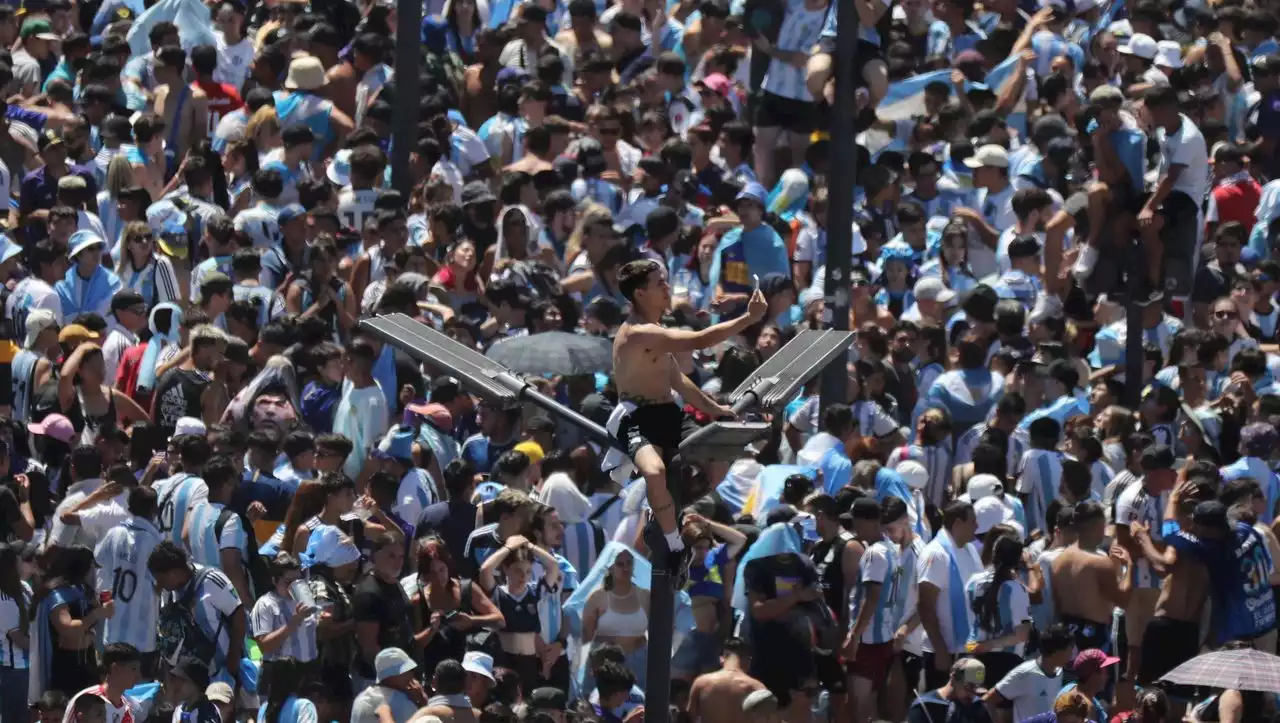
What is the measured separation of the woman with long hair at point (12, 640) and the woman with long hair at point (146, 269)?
3.89 m

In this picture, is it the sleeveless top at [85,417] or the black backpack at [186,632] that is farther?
the sleeveless top at [85,417]

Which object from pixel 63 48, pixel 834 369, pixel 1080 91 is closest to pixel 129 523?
pixel 834 369

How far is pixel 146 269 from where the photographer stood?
60.7ft

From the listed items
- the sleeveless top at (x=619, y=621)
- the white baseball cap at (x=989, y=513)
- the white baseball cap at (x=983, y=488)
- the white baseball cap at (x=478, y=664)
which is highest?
the white baseball cap at (x=983, y=488)

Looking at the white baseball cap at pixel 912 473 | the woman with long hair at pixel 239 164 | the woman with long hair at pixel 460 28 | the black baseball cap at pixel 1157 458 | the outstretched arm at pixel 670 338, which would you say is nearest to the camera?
the outstretched arm at pixel 670 338

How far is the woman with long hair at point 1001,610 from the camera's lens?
1502cm

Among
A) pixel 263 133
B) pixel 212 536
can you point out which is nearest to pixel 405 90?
pixel 263 133

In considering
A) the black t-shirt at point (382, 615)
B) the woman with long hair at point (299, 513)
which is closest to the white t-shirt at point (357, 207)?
the woman with long hair at point (299, 513)

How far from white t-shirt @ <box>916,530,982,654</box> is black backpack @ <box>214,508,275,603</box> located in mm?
3508

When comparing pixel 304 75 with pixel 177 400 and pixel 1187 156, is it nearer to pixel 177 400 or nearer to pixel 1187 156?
pixel 177 400

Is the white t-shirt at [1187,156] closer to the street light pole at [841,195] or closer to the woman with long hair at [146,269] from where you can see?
the street light pole at [841,195]

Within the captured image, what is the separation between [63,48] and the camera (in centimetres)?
2214

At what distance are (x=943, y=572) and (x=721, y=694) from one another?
1.57 metres

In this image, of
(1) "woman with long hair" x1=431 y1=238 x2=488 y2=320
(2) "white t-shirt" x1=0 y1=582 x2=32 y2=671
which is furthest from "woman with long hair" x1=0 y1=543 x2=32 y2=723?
(1) "woman with long hair" x1=431 y1=238 x2=488 y2=320
